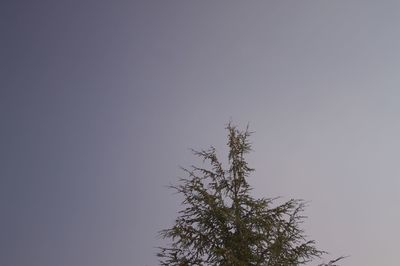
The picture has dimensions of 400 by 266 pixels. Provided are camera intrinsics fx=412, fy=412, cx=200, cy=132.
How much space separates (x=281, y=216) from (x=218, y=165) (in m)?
3.14

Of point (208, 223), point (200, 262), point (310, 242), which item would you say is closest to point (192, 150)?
point (208, 223)

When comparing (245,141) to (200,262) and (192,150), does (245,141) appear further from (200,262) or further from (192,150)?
(200,262)

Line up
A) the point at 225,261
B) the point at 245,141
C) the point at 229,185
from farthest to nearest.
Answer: the point at 245,141
the point at 229,185
the point at 225,261

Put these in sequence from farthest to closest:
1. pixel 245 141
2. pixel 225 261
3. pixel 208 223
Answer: pixel 245 141 → pixel 208 223 → pixel 225 261

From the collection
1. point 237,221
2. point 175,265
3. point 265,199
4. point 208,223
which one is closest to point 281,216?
point 265,199

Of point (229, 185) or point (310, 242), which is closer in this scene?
point (310, 242)

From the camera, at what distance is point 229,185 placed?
625 inches

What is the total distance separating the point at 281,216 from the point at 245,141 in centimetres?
344

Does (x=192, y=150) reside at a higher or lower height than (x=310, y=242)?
higher

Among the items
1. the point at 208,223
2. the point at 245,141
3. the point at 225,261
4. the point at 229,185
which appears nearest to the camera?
the point at 225,261

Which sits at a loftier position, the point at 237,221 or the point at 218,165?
the point at 218,165

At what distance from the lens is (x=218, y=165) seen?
16.4 meters

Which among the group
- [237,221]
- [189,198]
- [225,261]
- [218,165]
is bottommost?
[225,261]

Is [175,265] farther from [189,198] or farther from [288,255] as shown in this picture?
[288,255]
